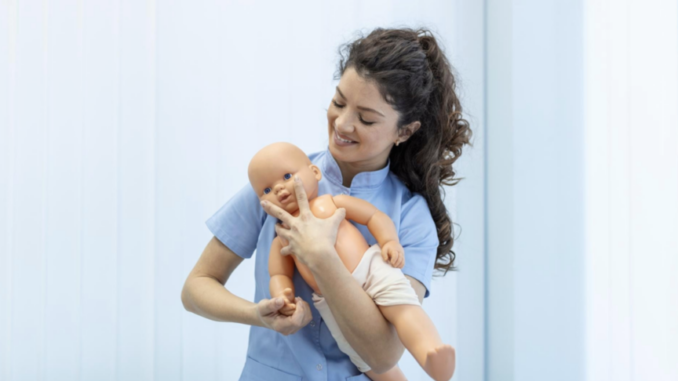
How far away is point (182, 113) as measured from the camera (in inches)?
98.9

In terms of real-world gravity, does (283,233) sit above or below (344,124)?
below

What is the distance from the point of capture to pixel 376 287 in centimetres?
128

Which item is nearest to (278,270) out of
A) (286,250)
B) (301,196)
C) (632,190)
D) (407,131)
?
(286,250)

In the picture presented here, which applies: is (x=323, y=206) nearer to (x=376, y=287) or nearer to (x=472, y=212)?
(x=376, y=287)

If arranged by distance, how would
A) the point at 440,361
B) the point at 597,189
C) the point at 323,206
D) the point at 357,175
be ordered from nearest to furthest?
the point at 440,361, the point at 323,206, the point at 357,175, the point at 597,189

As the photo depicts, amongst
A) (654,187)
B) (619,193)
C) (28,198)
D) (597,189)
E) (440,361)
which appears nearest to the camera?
(440,361)

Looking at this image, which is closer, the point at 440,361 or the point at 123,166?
the point at 440,361

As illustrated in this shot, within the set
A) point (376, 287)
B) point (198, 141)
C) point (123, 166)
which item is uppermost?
point (198, 141)

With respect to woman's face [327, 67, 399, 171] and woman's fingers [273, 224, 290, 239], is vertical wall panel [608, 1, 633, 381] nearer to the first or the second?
woman's face [327, 67, 399, 171]

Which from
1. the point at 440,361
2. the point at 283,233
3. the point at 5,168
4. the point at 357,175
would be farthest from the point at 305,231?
the point at 5,168

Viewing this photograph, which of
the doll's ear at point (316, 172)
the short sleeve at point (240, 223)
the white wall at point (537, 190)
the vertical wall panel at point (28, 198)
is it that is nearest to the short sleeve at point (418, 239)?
the doll's ear at point (316, 172)

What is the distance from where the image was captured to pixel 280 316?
3.92 feet

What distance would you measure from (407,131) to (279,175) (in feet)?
1.18

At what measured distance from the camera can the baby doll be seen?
4.07ft
